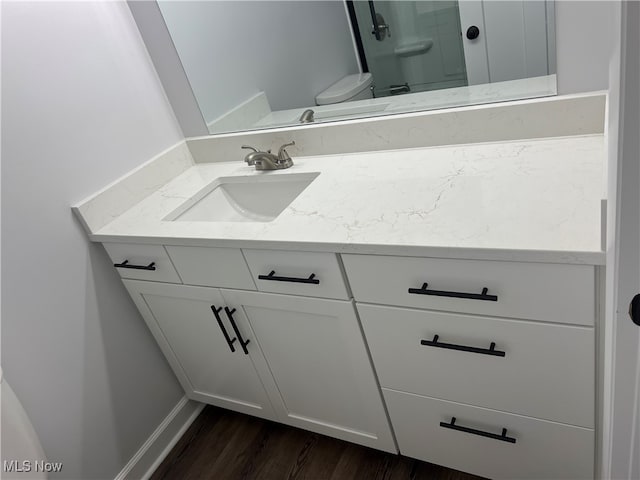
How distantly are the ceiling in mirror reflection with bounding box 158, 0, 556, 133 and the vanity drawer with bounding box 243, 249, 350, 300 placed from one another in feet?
2.05

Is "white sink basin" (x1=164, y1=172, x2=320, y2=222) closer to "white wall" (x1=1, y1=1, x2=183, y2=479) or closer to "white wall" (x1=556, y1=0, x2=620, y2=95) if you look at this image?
"white wall" (x1=1, y1=1, x2=183, y2=479)

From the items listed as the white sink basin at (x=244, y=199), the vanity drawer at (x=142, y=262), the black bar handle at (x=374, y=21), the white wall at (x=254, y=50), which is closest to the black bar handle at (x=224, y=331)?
the vanity drawer at (x=142, y=262)

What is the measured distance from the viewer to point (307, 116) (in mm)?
1587

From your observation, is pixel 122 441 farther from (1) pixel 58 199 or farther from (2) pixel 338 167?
(2) pixel 338 167

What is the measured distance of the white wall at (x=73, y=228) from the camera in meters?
1.25

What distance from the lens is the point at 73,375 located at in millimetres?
1419

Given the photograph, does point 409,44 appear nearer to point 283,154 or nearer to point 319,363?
point 283,154

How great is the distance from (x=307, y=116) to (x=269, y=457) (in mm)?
1250

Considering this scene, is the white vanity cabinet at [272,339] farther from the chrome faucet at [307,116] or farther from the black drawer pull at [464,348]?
the chrome faucet at [307,116]

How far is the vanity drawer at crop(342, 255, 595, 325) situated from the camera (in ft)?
2.70

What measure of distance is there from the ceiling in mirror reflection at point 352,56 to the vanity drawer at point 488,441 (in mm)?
864

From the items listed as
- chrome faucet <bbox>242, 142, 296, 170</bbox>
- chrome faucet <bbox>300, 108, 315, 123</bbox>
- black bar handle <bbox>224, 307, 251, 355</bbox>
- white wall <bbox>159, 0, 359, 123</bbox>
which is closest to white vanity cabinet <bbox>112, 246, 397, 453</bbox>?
black bar handle <bbox>224, 307, 251, 355</bbox>

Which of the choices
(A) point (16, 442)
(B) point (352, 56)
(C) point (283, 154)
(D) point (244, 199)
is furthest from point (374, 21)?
(A) point (16, 442)

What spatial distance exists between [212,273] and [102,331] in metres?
0.53
